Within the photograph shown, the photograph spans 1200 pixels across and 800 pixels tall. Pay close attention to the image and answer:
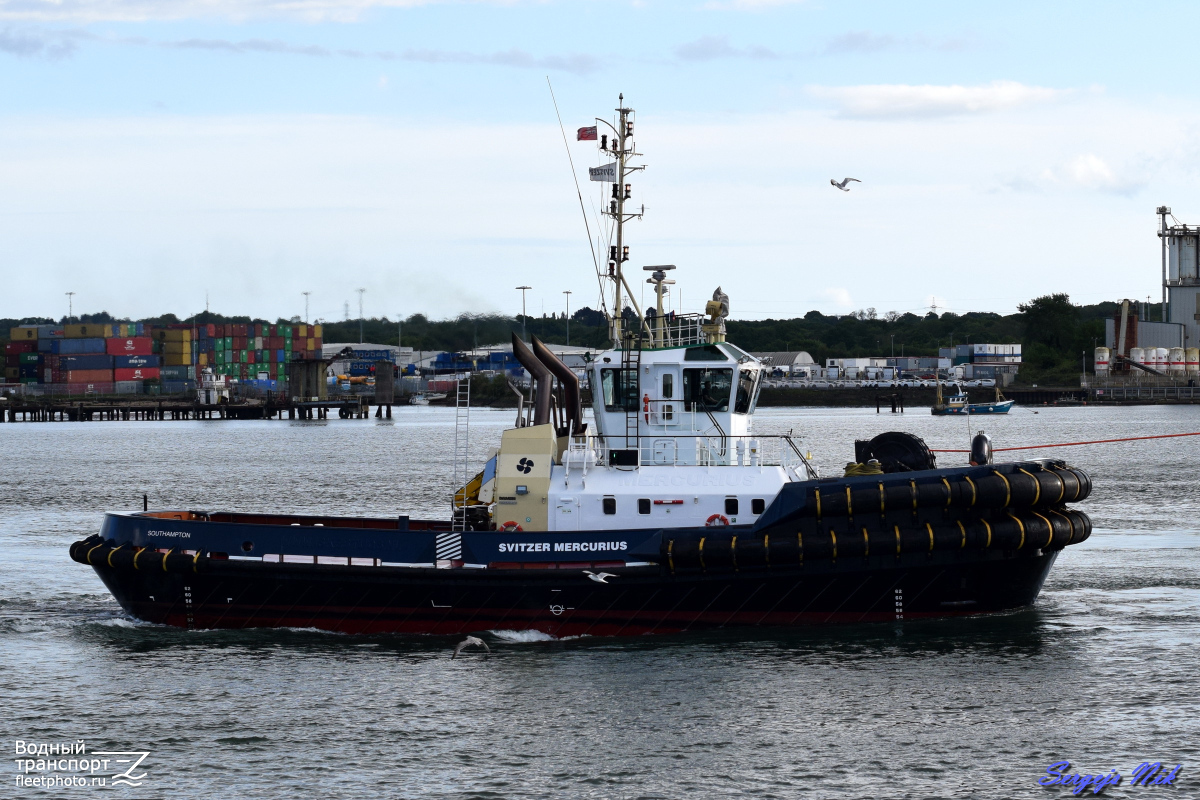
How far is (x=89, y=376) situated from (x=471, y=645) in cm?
15135

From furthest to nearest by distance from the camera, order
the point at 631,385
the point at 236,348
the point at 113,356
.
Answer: the point at 236,348
the point at 113,356
the point at 631,385

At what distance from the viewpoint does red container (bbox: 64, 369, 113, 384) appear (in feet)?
500

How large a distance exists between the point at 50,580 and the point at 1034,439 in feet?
186

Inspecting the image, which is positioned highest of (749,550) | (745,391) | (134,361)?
(134,361)

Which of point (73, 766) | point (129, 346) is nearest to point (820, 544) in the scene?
point (73, 766)

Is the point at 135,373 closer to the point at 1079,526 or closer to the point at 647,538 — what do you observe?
the point at 647,538

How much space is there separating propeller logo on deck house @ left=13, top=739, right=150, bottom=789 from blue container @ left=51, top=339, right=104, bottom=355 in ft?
499

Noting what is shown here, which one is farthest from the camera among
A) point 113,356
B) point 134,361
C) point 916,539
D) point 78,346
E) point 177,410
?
point 134,361

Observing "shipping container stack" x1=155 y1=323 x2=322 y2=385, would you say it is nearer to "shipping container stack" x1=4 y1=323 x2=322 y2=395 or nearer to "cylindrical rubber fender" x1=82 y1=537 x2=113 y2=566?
"shipping container stack" x1=4 y1=323 x2=322 y2=395

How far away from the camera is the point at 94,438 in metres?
86.9

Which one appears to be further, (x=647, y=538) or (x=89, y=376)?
(x=89, y=376)

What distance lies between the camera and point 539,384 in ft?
57.5

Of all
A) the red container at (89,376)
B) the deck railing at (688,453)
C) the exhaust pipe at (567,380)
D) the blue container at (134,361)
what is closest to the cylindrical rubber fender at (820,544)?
the deck railing at (688,453)

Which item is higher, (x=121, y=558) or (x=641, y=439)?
(x=641, y=439)
